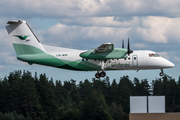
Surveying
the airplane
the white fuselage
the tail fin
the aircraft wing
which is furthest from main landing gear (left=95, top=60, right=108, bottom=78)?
the tail fin

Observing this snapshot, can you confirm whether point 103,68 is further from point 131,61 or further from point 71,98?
point 71,98

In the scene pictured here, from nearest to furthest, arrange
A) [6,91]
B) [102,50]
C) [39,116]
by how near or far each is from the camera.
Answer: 1. [102,50]
2. [39,116]
3. [6,91]

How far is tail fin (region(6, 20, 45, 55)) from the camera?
130 feet

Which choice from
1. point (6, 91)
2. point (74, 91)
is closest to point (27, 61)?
point (6, 91)

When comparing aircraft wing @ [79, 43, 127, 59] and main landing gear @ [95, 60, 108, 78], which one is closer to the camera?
aircraft wing @ [79, 43, 127, 59]

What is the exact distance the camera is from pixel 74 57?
39562mm

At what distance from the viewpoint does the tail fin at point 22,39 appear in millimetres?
39750

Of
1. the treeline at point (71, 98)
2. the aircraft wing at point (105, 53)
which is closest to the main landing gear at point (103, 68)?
the aircraft wing at point (105, 53)

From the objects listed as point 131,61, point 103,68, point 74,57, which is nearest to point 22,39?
point 74,57

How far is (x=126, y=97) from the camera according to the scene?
122 m

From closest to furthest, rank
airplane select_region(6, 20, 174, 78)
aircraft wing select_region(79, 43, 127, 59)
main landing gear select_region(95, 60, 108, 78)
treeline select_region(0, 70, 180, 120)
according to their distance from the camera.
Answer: aircraft wing select_region(79, 43, 127, 59), main landing gear select_region(95, 60, 108, 78), airplane select_region(6, 20, 174, 78), treeline select_region(0, 70, 180, 120)

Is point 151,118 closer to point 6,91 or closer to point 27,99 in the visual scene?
point 27,99

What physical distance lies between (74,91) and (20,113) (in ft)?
126

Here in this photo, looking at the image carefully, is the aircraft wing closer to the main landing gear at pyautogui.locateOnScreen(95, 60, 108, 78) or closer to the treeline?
the main landing gear at pyautogui.locateOnScreen(95, 60, 108, 78)
